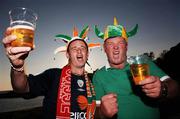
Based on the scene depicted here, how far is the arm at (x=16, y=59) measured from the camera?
2070mm

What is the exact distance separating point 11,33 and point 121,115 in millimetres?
2432

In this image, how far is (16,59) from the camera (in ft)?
7.27

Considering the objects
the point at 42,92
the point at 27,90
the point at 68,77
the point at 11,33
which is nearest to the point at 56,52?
the point at 68,77

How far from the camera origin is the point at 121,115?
11.6ft

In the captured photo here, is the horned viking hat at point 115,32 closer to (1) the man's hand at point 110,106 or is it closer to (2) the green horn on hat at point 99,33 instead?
(2) the green horn on hat at point 99,33

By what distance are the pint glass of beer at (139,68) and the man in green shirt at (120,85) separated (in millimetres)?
689

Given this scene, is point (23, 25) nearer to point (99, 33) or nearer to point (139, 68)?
point (139, 68)

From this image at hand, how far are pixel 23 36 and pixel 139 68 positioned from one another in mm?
1376

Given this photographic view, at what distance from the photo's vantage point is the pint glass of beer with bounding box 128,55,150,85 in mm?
2209

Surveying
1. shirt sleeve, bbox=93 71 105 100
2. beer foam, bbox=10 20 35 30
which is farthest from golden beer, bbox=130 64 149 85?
shirt sleeve, bbox=93 71 105 100

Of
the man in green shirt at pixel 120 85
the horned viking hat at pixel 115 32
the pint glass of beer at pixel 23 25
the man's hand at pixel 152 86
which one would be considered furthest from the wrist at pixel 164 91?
the horned viking hat at pixel 115 32

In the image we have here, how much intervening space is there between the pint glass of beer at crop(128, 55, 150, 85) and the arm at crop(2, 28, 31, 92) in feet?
4.13

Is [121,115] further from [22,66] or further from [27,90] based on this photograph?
[22,66]

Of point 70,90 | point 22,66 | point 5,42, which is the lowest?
point 70,90
